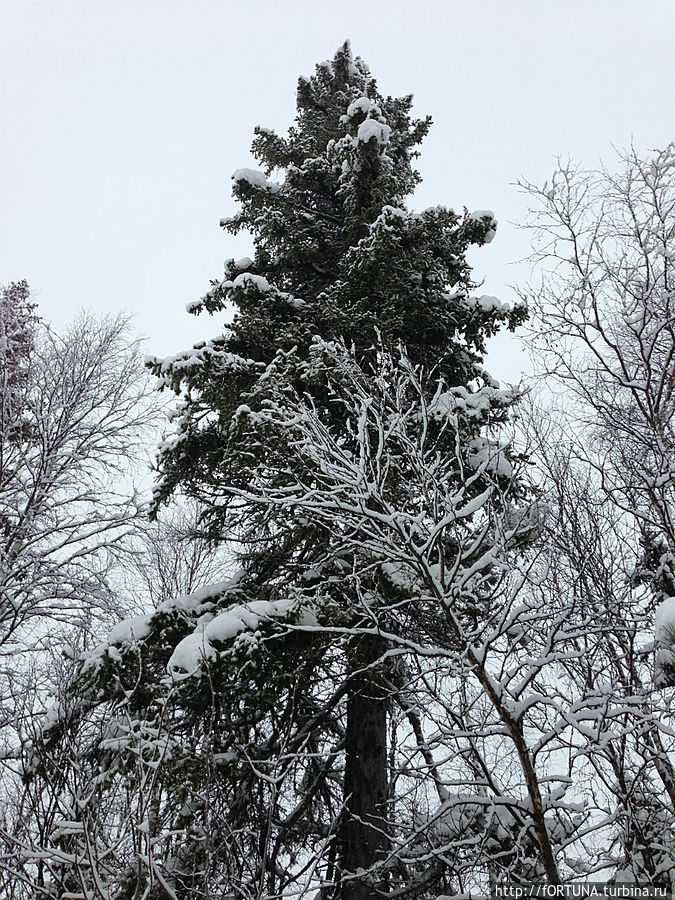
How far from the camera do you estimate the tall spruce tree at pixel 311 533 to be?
4305 mm

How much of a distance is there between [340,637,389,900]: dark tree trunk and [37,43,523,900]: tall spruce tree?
2cm

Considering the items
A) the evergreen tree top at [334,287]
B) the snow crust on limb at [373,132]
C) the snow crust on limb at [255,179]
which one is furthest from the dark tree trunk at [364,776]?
the snow crust on limb at [255,179]

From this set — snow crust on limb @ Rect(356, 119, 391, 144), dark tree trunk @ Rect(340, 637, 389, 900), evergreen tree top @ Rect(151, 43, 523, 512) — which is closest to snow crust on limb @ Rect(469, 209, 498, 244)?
evergreen tree top @ Rect(151, 43, 523, 512)

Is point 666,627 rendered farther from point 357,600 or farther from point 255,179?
point 255,179

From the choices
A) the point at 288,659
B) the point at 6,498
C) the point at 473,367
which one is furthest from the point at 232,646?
the point at 6,498

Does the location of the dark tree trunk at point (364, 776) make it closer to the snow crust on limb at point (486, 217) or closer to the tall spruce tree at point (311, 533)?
the tall spruce tree at point (311, 533)

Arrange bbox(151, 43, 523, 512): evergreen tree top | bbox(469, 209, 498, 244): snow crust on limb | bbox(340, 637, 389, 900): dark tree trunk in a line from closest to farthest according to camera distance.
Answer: bbox(340, 637, 389, 900): dark tree trunk
bbox(151, 43, 523, 512): evergreen tree top
bbox(469, 209, 498, 244): snow crust on limb

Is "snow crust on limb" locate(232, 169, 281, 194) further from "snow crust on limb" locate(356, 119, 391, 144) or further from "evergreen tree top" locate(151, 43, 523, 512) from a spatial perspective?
"snow crust on limb" locate(356, 119, 391, 144)

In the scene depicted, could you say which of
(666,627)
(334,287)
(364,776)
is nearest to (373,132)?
(334,287)

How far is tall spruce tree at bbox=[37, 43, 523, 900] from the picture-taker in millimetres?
4305

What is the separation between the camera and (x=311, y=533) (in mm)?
5676

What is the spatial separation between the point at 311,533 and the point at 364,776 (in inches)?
94.3

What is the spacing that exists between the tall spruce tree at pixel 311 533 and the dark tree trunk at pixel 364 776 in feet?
0.07

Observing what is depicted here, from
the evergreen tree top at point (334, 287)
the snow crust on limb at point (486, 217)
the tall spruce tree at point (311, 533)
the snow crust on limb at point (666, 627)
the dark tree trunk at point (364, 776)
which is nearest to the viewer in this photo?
the snow crust on limb at point (666, 627)
